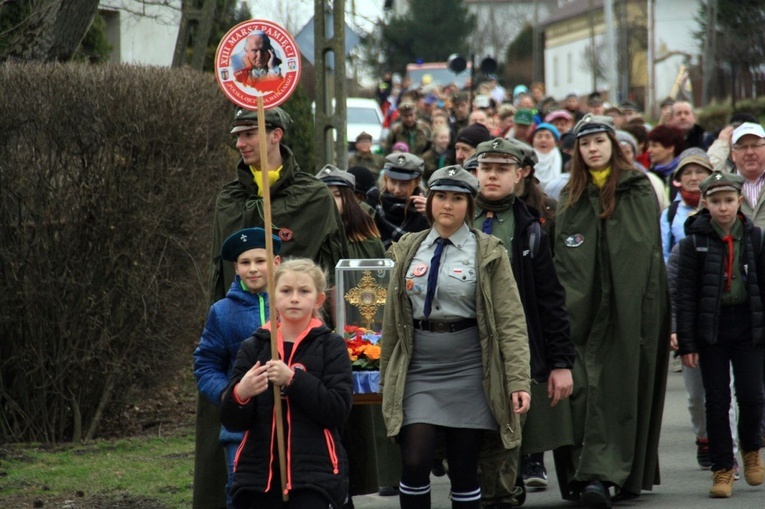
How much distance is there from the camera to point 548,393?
7.37 metres

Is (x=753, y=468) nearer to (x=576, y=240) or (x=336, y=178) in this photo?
(x=576, y=240)

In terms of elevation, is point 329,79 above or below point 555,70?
below

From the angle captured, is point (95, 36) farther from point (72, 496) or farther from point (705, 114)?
point (705, 114)

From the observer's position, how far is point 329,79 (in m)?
13.5

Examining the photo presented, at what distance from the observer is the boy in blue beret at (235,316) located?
6.15 metres

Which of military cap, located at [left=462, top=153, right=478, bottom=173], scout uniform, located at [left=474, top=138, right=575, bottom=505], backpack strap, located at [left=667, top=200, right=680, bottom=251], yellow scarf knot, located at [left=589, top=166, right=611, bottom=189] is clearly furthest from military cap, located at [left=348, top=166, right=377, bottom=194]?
scout uniform, located at [left=474, top=138, right=575, bottom=505]

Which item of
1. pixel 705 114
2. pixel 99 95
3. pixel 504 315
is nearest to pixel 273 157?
pixel 504 315

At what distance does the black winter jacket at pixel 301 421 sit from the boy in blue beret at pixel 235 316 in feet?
1.68

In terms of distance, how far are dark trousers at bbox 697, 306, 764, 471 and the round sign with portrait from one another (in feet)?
10.2

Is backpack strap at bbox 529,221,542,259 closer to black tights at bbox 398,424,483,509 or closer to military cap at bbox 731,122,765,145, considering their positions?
black tights at bbox 398,424,483,509

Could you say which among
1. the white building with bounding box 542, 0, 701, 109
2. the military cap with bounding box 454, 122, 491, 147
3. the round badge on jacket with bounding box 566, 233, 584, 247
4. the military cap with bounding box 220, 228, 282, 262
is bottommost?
the round badge on jacket with bounding box 566, 233, 584, 247

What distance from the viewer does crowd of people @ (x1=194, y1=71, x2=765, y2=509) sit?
565cm

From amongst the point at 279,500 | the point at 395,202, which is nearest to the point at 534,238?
the point at 279,500

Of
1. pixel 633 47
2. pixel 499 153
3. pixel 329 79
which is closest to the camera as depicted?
pixel 499 153
